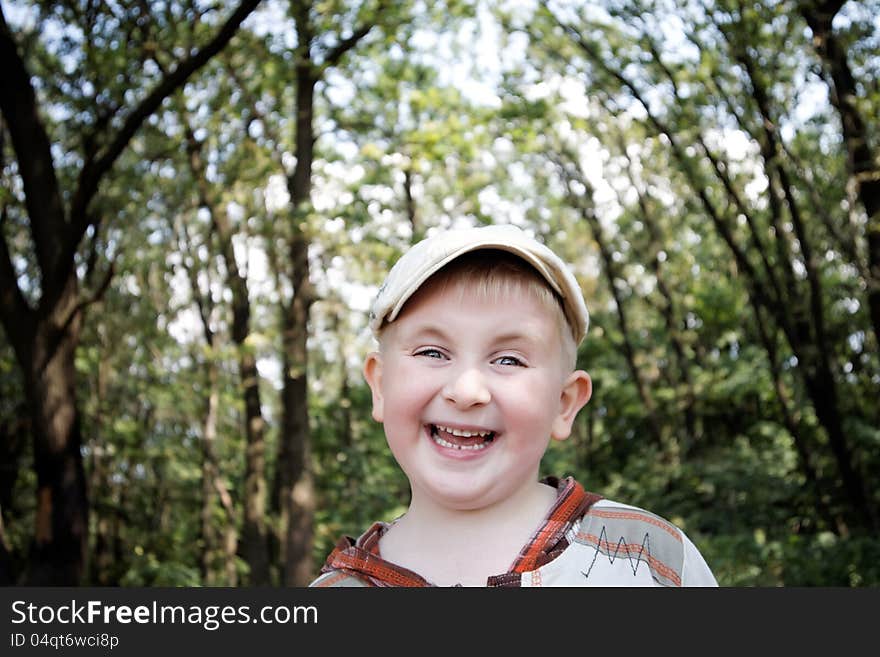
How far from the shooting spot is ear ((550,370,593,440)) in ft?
5.68

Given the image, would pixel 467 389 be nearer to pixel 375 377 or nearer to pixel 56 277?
pixel 375 377

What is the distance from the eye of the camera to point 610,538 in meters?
1.59

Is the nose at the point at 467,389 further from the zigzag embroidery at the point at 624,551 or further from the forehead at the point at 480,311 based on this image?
the zigzag embroidery at the point at 624,551

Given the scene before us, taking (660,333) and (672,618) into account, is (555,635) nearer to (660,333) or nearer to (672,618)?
(672,618)

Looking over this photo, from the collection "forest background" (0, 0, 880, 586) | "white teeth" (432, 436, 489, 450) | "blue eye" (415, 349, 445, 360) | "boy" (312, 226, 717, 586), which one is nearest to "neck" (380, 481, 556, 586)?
"boy" (312, 226, 717, 586)

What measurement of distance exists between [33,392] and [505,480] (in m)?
6.61

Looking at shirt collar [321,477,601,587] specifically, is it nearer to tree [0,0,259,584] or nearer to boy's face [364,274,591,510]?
boy's face [364,274,591,510]

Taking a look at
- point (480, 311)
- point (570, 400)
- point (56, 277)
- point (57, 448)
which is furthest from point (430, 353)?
point (57, 448)

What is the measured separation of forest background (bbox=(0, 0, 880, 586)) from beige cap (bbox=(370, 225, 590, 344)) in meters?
5.48

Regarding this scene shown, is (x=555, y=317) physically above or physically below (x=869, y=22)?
below

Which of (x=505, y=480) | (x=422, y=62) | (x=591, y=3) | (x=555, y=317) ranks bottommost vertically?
(x=505, y=480)

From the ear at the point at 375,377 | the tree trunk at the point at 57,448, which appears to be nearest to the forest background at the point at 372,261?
the tree trunk at the point at 57,448

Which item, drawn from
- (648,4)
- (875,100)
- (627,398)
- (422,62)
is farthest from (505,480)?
(627,398)

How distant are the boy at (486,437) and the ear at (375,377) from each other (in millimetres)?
77
